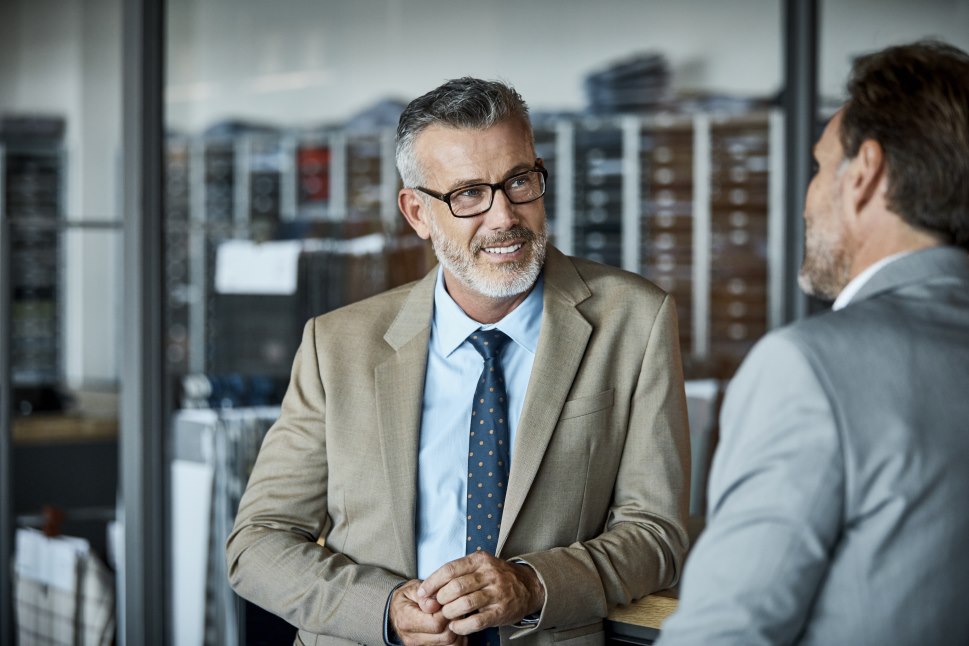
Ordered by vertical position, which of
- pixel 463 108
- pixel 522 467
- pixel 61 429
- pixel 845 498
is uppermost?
pixel 463 108

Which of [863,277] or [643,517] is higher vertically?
[863,277]

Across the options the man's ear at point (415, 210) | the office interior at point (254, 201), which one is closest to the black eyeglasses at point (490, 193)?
the man's ear at point (415, 210)

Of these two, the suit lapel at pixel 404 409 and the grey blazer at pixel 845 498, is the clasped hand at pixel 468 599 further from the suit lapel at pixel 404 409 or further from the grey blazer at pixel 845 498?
the grey blazer at pixel 845 498

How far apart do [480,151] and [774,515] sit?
3.03 ft

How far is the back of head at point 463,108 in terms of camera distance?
1817 mm

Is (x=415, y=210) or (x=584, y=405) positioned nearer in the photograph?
(x=584, y=405)

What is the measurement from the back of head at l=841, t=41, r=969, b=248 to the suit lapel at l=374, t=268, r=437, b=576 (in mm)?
855

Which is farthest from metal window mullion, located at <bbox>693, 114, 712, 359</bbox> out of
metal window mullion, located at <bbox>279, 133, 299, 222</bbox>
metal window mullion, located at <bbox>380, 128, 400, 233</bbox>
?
metal window mullion, located at <bbox>279, 133, 299, 222</bbox>

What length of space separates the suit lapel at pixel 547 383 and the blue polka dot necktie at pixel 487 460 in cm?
3

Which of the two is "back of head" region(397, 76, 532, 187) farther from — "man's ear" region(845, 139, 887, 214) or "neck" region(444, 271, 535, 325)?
"man's ear" region(845, 139, 887, 214)

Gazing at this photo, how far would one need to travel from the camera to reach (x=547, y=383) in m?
1.76

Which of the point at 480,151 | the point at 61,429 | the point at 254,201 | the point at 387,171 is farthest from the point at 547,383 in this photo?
the point at 254,201

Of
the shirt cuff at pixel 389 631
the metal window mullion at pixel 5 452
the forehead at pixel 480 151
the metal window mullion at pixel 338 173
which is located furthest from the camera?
the metal window mullion at pixel 338 173

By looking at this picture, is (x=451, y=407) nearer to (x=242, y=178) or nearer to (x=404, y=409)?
(x=404, y=409)
